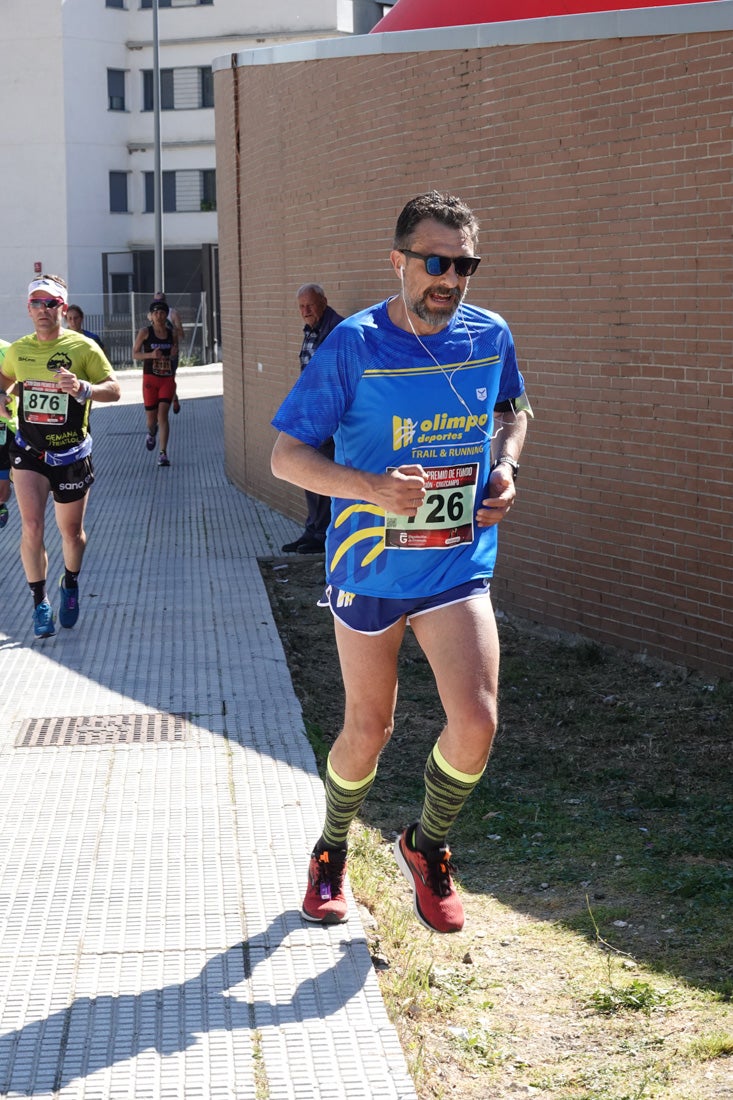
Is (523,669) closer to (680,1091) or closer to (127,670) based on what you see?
(127,670)

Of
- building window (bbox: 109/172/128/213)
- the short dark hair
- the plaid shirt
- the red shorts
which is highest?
building window (bbox: 109/172/128/213)

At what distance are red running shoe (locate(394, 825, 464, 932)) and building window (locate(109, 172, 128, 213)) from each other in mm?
51633

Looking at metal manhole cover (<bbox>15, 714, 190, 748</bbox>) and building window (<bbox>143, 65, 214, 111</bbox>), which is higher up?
building window (<bbox>143, 65, 214, 111</bbox>)

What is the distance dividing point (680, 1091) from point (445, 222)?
2467mm

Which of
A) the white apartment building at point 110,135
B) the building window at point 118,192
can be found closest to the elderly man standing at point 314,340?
the white apartment building at point 110,135

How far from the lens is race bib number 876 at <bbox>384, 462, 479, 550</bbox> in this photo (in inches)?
164

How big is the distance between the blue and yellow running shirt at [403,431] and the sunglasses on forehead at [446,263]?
0.61 feet

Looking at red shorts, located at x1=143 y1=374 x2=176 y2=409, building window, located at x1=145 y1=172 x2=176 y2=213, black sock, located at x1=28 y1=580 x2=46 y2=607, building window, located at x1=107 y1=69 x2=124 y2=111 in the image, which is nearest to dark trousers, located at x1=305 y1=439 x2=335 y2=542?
black sock, located at x1=28 y1=580 x2=46 y2=607

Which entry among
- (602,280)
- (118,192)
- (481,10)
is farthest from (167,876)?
(118,192)

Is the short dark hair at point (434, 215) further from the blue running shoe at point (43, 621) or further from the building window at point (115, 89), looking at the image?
the building window at point (115, 89)

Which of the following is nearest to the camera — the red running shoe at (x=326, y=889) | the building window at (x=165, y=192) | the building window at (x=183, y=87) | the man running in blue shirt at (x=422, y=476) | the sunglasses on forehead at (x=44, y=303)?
the man running in blue shirt at (x=422, y=476)

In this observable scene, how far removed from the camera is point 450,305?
4148 mm

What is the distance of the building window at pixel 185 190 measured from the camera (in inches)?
2141

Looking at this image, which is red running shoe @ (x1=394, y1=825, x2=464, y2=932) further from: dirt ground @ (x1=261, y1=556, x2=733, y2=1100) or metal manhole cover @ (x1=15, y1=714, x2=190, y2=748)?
metal manhole cover @ (x1=15, y1=714, x2=190, y2=748)
